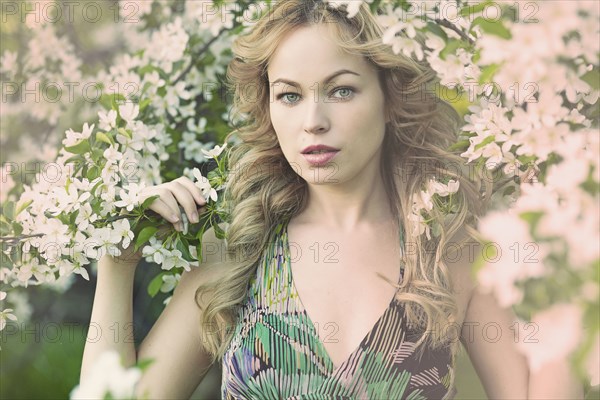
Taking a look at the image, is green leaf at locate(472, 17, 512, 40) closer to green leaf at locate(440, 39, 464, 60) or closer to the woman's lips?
green leaf at locate(440, 39, 464, 60)

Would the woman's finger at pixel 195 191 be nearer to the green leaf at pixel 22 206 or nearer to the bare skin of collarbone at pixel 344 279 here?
the bare skin of collarbone at pixel 344 279

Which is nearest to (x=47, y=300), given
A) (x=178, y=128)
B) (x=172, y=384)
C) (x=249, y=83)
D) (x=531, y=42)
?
(x=178, y=128)

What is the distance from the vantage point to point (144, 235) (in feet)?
7.37

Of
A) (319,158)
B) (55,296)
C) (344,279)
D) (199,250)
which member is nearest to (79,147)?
(199,250)

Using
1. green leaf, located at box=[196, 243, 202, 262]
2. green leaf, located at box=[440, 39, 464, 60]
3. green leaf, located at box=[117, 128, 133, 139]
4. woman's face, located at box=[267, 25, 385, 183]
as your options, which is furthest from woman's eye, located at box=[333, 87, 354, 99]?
green leaf, located at box=[117, 128, 133, 139]

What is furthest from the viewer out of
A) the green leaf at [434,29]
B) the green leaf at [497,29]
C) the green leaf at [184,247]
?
the green leaf at [184,247]

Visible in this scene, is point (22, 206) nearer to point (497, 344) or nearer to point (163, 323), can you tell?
point (163, 323)

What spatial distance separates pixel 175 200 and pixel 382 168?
23.4 inches

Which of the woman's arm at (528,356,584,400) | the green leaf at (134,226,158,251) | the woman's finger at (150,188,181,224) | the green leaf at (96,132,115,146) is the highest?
the green leaf at (96,132,115,146)

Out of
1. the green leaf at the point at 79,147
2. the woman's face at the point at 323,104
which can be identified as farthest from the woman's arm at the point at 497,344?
the green leaf at the point at 79,147

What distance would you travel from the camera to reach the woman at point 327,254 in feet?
7.15

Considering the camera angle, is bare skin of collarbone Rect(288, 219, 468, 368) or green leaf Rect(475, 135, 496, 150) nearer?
green leaf Rect(475, 135, 496, 150)

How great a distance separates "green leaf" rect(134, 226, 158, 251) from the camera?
224 cm

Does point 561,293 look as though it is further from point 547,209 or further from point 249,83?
point 249,83
